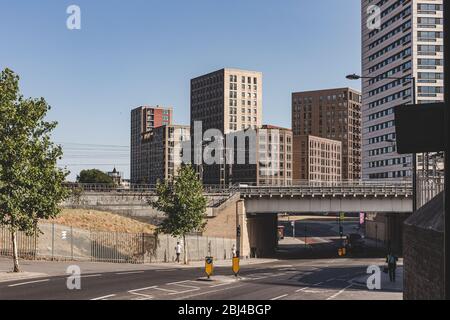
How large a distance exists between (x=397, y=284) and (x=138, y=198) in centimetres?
4167

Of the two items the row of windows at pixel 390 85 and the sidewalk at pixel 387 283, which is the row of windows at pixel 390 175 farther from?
the sidewalk at pixel 387 283

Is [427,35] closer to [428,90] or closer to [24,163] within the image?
[428,90]

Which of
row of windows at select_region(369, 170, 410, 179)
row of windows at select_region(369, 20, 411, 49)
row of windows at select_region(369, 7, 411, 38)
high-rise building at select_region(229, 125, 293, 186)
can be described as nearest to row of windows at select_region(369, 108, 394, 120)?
row of windows at select_region(369, 170, 410, 179)

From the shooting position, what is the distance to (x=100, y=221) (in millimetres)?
57125

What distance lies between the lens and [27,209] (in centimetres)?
3136

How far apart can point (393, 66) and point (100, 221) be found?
3969 inches

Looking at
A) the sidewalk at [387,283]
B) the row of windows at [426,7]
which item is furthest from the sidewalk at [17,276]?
the row of windows at [426,7]

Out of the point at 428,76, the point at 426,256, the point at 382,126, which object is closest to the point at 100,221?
the point at 426,256

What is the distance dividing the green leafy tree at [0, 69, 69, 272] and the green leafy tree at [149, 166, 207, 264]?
60.6ft

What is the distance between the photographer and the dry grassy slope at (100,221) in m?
54.3

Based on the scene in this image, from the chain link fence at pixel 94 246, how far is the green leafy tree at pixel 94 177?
130 m

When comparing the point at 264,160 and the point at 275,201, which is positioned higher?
the point at 264,160

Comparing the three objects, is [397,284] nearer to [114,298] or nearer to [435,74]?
[114,298]
